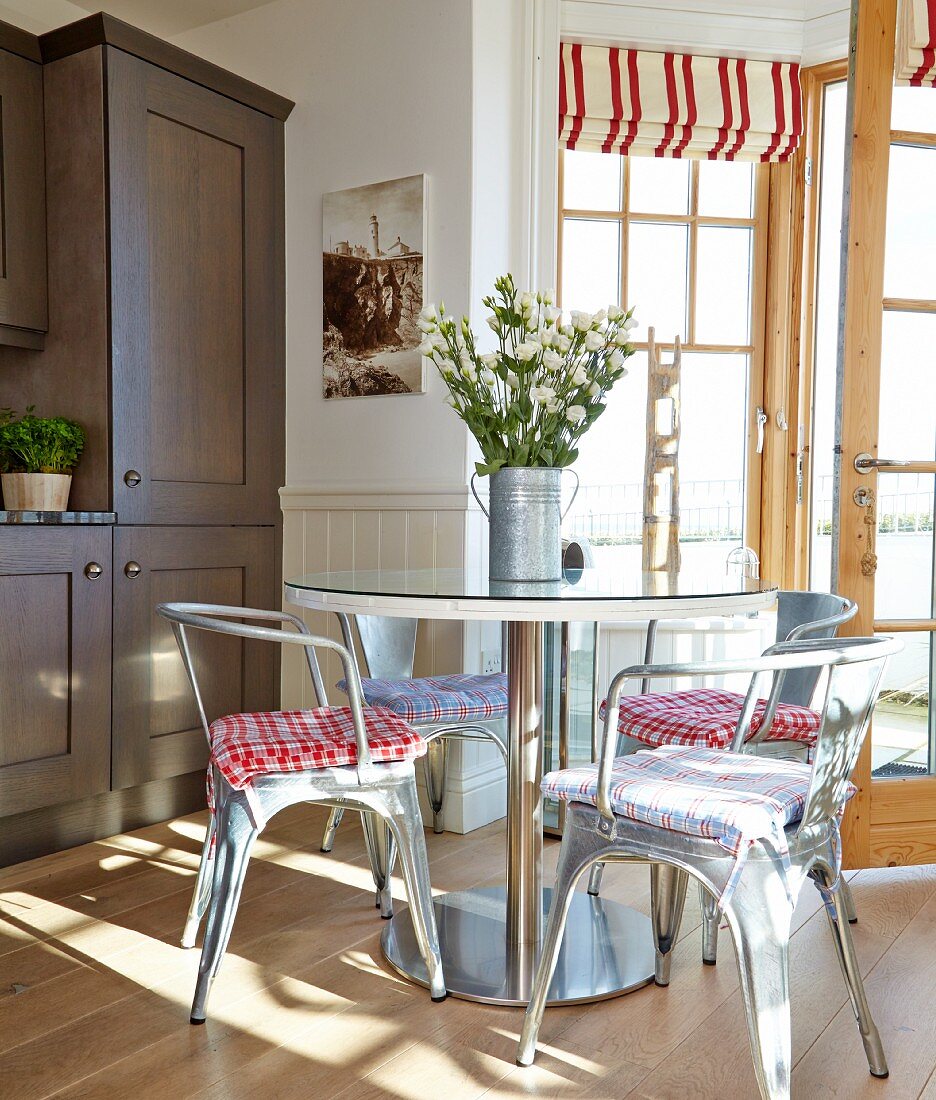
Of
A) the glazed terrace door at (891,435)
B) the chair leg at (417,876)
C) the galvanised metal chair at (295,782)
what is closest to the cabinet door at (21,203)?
the galvanised metal chair at (295,782)

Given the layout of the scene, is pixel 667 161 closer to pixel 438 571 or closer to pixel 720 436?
pixel 720 436

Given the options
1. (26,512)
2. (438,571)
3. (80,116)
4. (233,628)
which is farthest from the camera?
(80,116)

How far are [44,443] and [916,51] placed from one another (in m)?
2.51

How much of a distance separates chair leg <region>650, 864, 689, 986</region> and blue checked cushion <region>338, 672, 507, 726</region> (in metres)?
0.57

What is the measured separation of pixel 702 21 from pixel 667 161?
428mm

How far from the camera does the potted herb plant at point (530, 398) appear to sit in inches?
73.0

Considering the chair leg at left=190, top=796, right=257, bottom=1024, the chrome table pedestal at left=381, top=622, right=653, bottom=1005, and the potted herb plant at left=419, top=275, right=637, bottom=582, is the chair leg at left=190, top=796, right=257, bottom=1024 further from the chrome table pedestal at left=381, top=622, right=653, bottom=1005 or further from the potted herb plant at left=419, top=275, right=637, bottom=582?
the potted herb plant at left=419, top=275, right=637, bottom=582

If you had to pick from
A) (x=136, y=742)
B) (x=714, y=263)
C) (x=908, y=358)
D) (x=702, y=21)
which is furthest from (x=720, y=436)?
(x=136, y=742)

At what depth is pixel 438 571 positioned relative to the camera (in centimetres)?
226

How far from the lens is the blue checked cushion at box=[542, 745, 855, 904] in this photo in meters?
1.40

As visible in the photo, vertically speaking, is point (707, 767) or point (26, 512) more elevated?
point (26, 512)

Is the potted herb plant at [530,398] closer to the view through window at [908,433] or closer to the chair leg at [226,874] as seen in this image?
the chair leg at [226,874]

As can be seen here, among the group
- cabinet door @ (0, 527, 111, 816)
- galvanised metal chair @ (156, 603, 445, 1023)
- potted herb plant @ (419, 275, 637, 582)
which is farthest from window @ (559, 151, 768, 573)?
galvanised metal chair @ (156, 603, 445, 1023)

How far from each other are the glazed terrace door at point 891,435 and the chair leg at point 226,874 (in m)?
1.59
